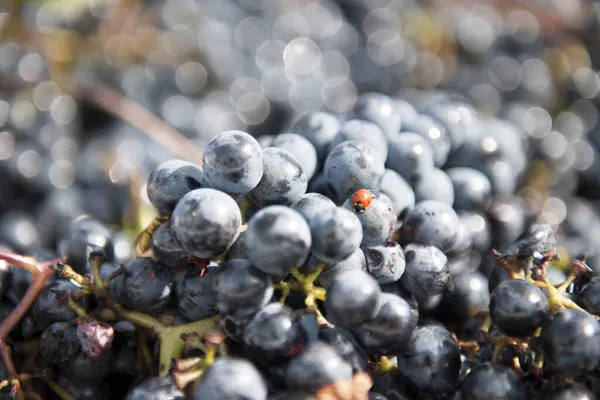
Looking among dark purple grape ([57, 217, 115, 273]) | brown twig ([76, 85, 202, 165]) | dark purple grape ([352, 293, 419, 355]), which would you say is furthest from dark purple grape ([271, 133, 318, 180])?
brown twig ([76, 85, 202, 165])

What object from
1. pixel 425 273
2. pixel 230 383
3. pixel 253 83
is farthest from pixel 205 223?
pixel 253 83

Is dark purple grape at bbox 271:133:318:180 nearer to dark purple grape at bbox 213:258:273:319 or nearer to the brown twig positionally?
dark purple grape at bbox 213:258:273:319

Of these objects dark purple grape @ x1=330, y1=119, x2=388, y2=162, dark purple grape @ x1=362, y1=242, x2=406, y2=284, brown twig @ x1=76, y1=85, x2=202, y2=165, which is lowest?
brown twig @ x1=76, y1=85, x2=202, y2=165

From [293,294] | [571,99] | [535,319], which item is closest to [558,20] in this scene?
[571,99]

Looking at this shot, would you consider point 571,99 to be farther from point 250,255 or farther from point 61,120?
point 61,120

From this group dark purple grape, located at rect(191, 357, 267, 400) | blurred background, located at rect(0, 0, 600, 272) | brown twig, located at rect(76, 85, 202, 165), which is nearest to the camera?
dark purple grape, located at rect(191, 357, 267, 400)

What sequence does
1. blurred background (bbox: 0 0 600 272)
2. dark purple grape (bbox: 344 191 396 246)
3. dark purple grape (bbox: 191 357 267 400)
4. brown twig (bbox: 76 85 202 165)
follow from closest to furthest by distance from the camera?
1. dark purple grape (bbox: 191 357 267 400)
2. dark purple grape (bbox: 344 191 396 246)
3. blurred background (bbox: 0 0 600 272)
4. brown twig (bbox: 76 85 202 165)

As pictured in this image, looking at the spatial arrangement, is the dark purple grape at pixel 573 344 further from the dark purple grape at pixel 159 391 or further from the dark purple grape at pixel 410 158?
the dark purple grape at pixel 159 391

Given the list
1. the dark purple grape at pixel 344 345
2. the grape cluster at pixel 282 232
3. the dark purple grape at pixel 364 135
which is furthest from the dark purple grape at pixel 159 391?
the dark purple grape at pixel 364 135
